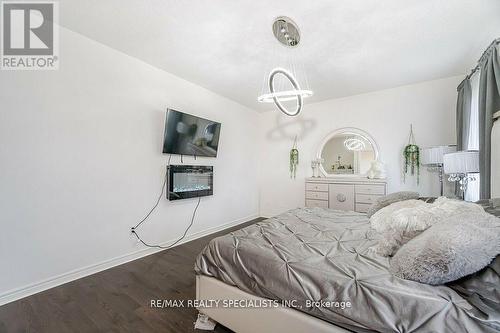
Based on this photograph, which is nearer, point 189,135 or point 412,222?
point 412,222

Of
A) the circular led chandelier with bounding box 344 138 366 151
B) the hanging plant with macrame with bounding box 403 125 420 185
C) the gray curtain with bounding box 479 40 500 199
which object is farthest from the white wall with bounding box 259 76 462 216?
the gray curtain with bounding box 479 40 500 199

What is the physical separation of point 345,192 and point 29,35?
4.55m

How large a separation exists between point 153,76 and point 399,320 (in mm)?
3510

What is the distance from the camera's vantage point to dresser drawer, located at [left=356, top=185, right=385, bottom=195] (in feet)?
11.4

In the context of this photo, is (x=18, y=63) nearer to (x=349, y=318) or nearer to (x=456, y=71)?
(x=349, y=318)

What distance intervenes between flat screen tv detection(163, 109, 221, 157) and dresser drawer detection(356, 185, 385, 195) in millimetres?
2597

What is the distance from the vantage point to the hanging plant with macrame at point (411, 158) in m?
3.51

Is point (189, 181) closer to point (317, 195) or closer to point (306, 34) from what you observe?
point (317, 195)

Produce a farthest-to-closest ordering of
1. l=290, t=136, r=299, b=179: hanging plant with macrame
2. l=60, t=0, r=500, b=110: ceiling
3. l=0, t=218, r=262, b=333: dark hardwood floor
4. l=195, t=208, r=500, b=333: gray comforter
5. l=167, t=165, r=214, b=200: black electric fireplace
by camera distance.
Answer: l=290, t=136, r=299, b=179: hanging plant with macrame → l=167, t=165, r=214, b=200: black electric fireplace → l=60, t=0, r=500, b=110: ceiling → l=0, t=218, r=262, b=333: dark hardwood floor → l=195, t=208, r=500, b=333: gray comforter

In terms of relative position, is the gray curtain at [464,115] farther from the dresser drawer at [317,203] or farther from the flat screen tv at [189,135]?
the flat screen tv at [189,135]

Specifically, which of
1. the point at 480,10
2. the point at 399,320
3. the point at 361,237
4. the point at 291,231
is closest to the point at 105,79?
the point at 291,231

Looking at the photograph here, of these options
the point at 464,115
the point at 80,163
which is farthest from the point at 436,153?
the point at 80,163

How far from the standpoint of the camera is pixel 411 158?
3.54 metres

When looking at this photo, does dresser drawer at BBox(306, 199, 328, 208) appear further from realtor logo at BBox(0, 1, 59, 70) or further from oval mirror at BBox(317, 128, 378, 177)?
realtor logo at BBox(0, 1, 59, 70)
